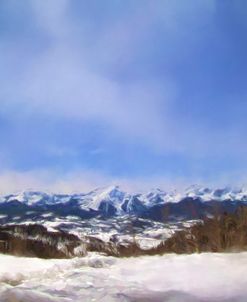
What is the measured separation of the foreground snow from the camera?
3152 mm

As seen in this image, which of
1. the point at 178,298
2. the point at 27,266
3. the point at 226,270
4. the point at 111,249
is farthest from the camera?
the point at 111,249

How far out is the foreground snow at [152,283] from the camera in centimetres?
315

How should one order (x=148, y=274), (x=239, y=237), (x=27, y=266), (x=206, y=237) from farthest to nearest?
(x=27, y=266)
(x=206, y=237)
(x=239, y=237)
(x=148, y=274)

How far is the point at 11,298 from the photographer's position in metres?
3.29

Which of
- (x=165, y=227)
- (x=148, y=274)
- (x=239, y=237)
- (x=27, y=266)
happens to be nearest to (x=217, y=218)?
(x=239, y=237)

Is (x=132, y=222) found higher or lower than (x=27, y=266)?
higher

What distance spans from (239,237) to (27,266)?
278 centimetres

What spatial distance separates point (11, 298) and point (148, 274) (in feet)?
3.80

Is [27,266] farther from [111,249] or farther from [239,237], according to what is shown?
[239,237]

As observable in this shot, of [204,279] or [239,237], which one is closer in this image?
[204,279]

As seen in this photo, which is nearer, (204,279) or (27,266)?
(204,279)

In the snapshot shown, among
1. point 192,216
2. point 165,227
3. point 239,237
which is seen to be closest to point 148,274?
point 239,237

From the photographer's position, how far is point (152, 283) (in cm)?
354

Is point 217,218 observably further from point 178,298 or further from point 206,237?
point 178,298
